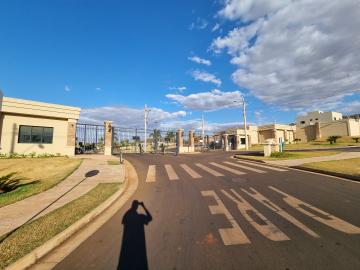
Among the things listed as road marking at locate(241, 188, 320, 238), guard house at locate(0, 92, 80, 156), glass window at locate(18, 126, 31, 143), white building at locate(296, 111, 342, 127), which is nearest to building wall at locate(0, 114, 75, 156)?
guard house at locate(0, 92, 80, 156)

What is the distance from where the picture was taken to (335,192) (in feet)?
26.6

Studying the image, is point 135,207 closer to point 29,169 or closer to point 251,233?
point 251,233

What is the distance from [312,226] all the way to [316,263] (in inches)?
68.2

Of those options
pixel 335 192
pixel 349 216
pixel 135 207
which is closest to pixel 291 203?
pixel 349 216

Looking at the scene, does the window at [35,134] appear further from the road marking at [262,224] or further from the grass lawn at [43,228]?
the road marking at [262,224]

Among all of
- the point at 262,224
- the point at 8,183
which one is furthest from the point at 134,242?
the point at 8,183

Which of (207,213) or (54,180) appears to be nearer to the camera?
(207,213)

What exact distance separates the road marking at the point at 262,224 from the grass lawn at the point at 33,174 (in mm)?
7878

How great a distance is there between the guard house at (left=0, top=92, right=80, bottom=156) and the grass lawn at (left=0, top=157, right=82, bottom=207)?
4.39 m

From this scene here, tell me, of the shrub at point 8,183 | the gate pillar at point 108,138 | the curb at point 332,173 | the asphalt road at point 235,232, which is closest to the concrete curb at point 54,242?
the asphalt road at point 235,232

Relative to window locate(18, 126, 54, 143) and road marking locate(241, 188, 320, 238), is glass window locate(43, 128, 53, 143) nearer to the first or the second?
window locate(18, 126, 54, 143)

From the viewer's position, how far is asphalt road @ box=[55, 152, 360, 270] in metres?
3.91

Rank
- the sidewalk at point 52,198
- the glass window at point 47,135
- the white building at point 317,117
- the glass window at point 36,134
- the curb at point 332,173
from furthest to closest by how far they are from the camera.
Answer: the white building at point 317,117, the glass window at point 47,135, the glass window at point 36,134, the curb at point 332,173, the sidewalk at point 52,198

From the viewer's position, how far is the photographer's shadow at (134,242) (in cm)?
399
